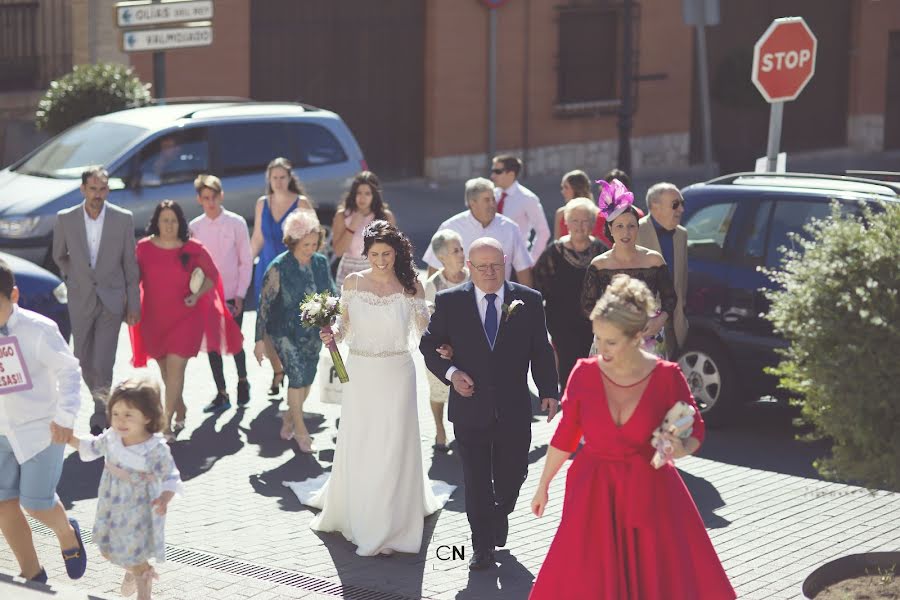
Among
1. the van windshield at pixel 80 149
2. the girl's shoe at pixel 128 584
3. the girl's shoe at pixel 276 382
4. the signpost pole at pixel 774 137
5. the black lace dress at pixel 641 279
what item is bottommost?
the girl's shoe at pixel 276 382

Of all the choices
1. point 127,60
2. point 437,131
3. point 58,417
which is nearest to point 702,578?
point 58,417

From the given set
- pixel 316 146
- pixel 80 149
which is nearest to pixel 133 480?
pixel 80 149

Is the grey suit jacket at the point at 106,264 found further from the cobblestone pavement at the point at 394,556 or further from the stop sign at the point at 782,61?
the stop sign at the point at 782,61

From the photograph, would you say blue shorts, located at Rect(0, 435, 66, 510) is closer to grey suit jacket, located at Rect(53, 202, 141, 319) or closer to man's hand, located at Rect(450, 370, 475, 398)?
man's hand, located at Rect(450, 370, 475, 398)

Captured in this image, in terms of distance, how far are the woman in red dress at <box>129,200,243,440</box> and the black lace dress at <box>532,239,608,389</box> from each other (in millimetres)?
2388

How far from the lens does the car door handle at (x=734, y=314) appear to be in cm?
1109

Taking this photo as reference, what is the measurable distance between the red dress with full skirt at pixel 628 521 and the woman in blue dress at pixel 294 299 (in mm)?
4319

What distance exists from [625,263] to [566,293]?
1.18 meters

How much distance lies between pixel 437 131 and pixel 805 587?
1810 centimetres

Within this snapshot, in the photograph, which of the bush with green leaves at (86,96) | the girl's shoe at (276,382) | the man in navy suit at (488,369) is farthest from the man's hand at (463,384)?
the bush with green leaves at (86,96)

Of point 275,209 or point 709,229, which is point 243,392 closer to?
point 275,209

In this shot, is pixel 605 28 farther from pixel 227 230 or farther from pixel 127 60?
pixel 227 230

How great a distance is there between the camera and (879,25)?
31.6m

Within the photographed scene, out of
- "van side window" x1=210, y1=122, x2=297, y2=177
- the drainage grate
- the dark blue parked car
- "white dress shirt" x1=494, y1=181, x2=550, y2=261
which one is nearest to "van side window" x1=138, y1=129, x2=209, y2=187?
"van side window" x1=210, y1=122, x2=297, y2=177
